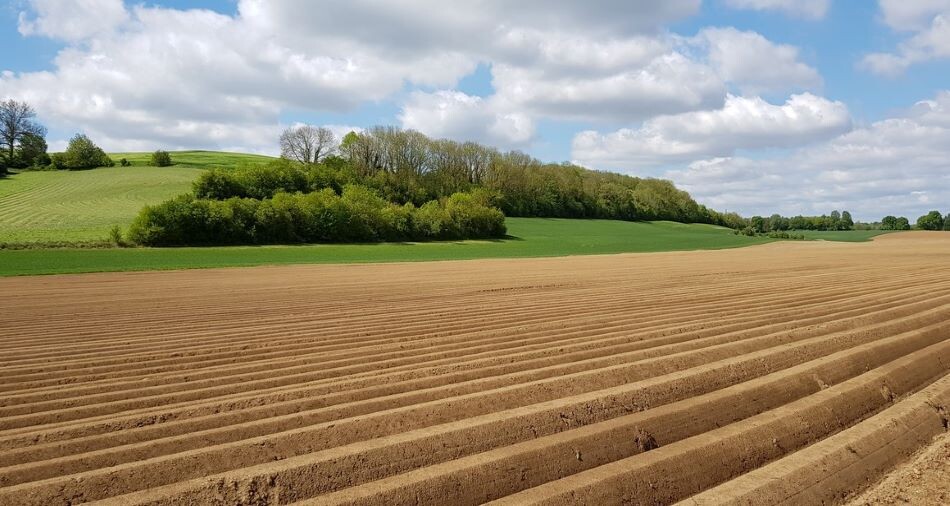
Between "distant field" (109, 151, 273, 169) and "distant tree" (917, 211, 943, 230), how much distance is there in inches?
4222

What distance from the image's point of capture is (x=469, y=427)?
462 cm

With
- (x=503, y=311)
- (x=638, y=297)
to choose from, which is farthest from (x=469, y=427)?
(x=638, y=297)

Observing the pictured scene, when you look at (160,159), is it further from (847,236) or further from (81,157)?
(847,236)

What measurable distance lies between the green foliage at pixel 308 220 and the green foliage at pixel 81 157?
4120cm

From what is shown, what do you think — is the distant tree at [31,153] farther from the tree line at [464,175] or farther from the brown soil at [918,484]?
the brown soil at [918,484]

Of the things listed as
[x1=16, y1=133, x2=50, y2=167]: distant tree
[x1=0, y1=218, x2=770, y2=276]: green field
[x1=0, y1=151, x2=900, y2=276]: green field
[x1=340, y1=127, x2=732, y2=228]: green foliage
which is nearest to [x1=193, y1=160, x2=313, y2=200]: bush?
[x1=0, y1=151, x2=900, y2=276]: green field

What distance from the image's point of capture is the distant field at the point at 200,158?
92312 mm

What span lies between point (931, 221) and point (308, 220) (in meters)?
102

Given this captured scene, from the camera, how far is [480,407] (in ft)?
16.9

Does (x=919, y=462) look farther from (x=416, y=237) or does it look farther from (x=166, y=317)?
(x=416, y=237)

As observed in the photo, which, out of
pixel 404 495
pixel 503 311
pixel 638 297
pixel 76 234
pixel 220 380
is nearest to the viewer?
pixel 404 495

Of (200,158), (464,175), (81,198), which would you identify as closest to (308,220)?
(81,198)

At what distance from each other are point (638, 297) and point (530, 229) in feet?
198

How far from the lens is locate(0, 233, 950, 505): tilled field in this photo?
13.0 feet
